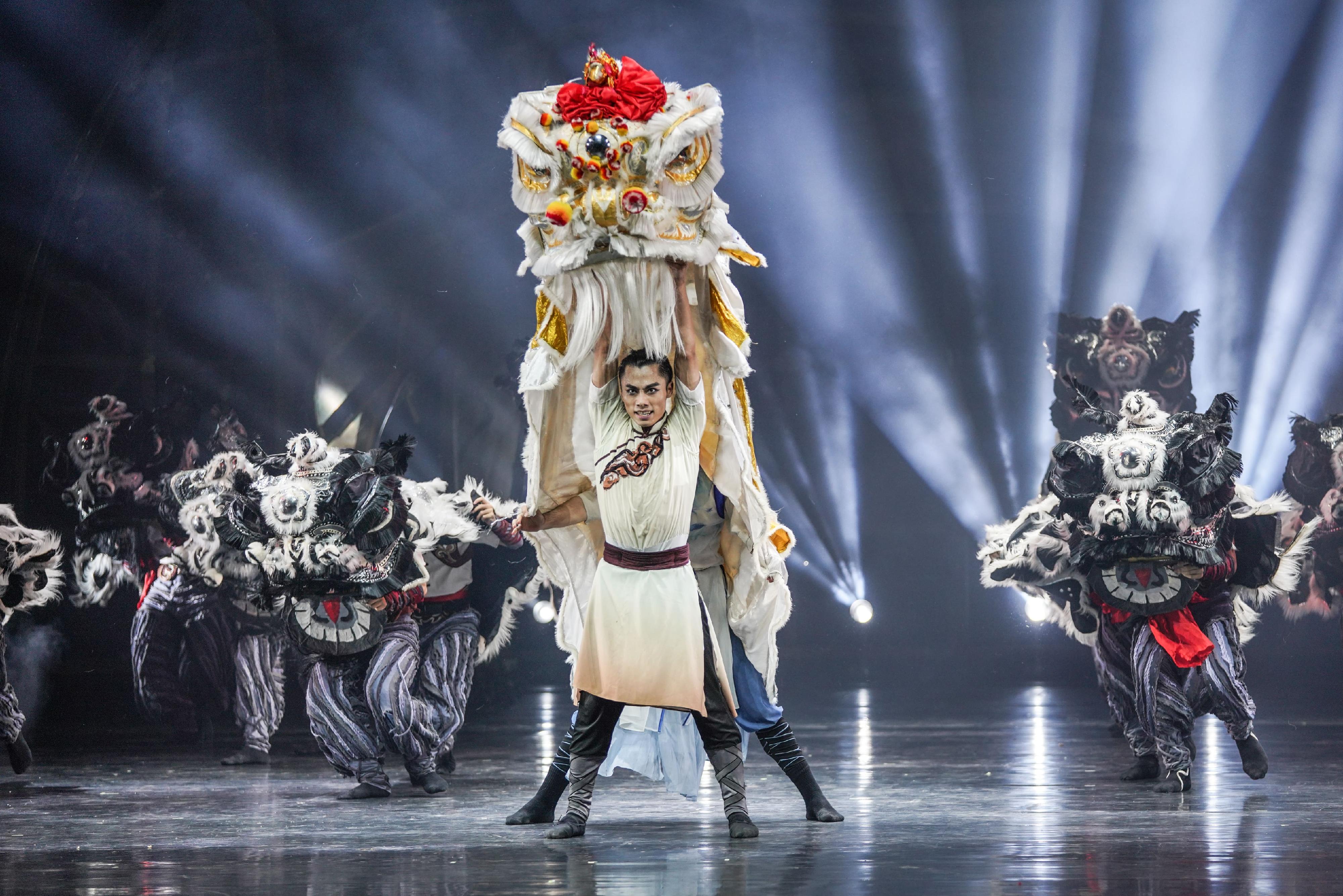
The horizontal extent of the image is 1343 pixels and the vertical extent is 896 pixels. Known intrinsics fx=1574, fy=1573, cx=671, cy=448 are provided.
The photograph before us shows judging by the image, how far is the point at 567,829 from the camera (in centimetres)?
402

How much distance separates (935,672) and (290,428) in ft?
15.7

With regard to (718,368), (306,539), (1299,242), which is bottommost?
(306,539)

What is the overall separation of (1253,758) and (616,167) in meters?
2.89

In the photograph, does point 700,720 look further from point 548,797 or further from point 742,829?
point 548,797

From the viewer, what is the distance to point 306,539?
5223 mm

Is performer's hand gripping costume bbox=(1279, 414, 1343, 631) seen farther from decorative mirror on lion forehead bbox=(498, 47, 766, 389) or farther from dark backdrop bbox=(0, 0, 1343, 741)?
decorative mirror on lion forehead bbox=(498, 47, 766, 389)

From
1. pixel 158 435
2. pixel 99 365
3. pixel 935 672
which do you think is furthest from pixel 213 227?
pixel 935 672

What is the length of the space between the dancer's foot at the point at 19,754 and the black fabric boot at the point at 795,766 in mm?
3209

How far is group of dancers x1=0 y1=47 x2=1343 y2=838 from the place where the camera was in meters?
4.00

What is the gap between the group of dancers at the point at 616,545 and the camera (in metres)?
4.00

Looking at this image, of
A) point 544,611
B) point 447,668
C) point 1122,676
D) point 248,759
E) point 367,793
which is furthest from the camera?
point 544,611

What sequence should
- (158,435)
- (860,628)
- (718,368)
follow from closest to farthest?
(718,368) < (158,435) < (860,628)

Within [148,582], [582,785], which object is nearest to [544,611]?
[148,582]

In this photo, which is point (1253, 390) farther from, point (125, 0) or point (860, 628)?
point (125, 0)
